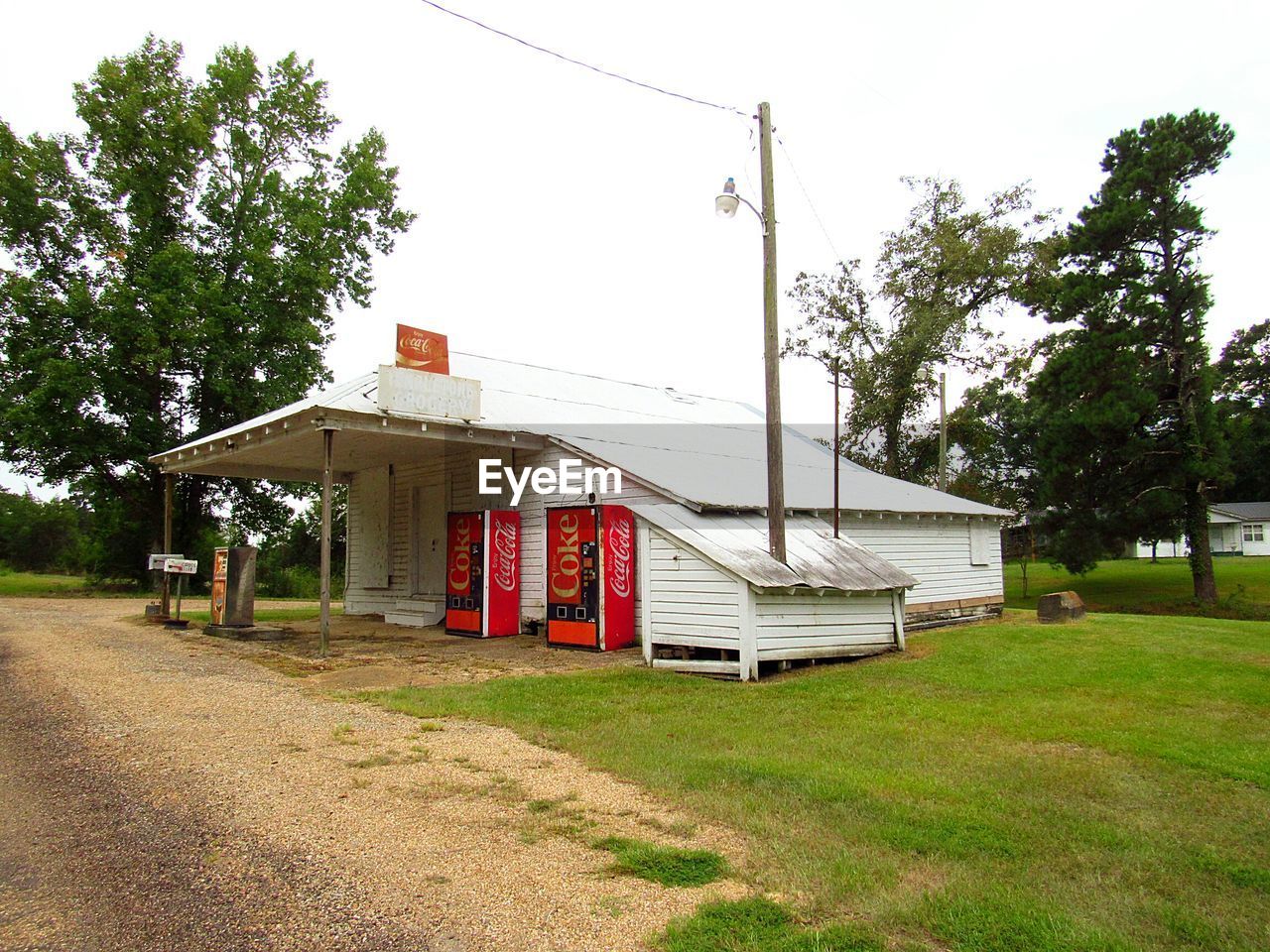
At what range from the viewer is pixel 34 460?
24359mm

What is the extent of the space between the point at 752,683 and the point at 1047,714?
118 inches

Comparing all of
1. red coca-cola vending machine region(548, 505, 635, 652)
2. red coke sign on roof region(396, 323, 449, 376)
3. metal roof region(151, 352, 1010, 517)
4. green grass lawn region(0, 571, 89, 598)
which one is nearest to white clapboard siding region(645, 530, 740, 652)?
metal roof region(151, 352, 1010, 517)

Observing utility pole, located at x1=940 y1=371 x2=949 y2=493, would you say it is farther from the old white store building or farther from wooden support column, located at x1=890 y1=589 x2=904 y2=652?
wooden support column, located at x1=890 y1=589 x2=904 y2=652

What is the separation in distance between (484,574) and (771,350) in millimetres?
6670

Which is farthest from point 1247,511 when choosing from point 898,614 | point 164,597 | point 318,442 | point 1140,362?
point 164,597

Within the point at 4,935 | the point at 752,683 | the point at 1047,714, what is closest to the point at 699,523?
Result: the point at 752,683

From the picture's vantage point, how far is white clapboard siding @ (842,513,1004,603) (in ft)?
48.3

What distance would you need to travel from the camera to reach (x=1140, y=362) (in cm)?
2503

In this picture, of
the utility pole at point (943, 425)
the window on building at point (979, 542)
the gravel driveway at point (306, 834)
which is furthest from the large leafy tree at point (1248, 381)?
the gravel driveway at point (306, 834)

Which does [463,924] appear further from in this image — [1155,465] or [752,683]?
[1155,465]

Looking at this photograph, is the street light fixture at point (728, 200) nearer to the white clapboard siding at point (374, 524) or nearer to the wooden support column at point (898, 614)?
the wooden support column at point (898, 614)

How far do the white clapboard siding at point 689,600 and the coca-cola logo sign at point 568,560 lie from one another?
243 centimetres

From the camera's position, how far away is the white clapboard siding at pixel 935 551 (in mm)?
14727

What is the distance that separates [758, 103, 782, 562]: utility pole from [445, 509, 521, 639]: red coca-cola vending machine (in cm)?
548
